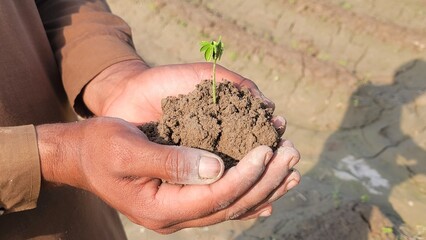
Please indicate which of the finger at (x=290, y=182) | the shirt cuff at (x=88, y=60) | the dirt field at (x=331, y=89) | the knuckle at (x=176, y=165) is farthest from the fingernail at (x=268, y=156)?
the dirt field at (x=331, y=89)

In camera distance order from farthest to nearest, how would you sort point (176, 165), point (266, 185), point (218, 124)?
point (218, 124)
point (266, 185)
point (176, 165)

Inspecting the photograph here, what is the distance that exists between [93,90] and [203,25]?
5.13m

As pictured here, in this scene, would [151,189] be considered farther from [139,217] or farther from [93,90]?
[93,90]

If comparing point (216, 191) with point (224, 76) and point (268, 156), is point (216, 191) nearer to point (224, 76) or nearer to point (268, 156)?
point (268, 156)

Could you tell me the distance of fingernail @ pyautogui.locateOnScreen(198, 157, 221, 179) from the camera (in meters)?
1.48

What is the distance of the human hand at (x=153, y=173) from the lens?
150 cm

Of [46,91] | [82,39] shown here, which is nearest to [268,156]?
[46,91]

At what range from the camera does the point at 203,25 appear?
7.07 metres

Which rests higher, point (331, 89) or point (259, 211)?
point (259, 211)

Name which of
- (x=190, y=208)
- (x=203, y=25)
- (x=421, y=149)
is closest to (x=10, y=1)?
(x=190, y=208)

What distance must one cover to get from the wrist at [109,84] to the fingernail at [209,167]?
2.27ft

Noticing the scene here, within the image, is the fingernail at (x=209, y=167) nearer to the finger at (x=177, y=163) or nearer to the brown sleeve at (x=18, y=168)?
the finger at (x=177, y=163)

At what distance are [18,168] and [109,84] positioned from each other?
0.63 m

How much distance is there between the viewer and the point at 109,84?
2.07 meters
